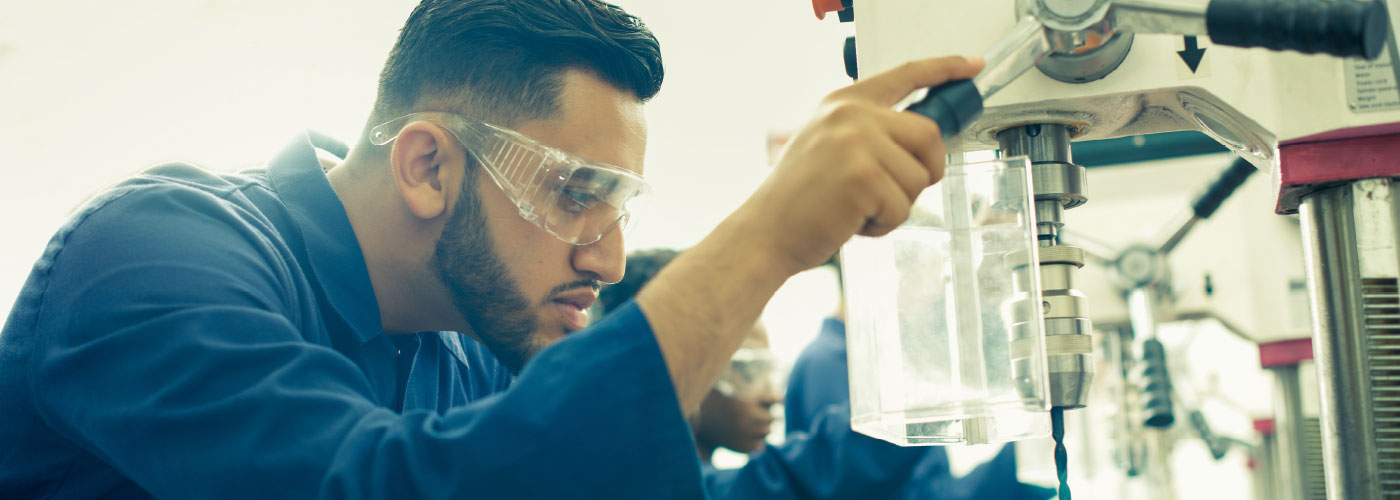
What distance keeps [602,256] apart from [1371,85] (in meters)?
0.82

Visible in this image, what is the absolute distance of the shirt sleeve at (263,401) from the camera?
743mm

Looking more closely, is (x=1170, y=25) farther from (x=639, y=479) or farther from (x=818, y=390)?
(x=818, y=390)

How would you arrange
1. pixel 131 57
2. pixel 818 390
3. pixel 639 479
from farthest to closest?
pixel 818 390 < pixel 131 57 < pixel 639 479

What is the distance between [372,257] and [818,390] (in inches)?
60.1

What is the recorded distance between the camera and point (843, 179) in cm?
76

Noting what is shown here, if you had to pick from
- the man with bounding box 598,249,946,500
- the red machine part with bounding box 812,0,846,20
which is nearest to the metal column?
the red machine part with bounding box 812,0,846,20

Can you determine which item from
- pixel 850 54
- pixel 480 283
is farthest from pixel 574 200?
pixel 850 54

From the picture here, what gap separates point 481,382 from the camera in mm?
1652

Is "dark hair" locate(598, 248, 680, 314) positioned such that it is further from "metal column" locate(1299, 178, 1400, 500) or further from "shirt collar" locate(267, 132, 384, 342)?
"metal column" locate(1299, 178, 1400, 500)

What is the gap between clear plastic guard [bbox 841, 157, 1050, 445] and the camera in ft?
3.00

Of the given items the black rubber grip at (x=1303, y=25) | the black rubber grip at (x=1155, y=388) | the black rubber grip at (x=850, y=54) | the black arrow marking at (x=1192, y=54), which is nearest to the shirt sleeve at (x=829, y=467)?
the black rubber grip at (x=1155, y=388)

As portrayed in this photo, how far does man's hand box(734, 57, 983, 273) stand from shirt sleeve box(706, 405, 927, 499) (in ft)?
4.41

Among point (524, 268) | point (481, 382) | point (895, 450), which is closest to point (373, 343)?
point (524, 268)

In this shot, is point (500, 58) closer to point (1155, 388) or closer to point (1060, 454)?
point (1060, 454)
